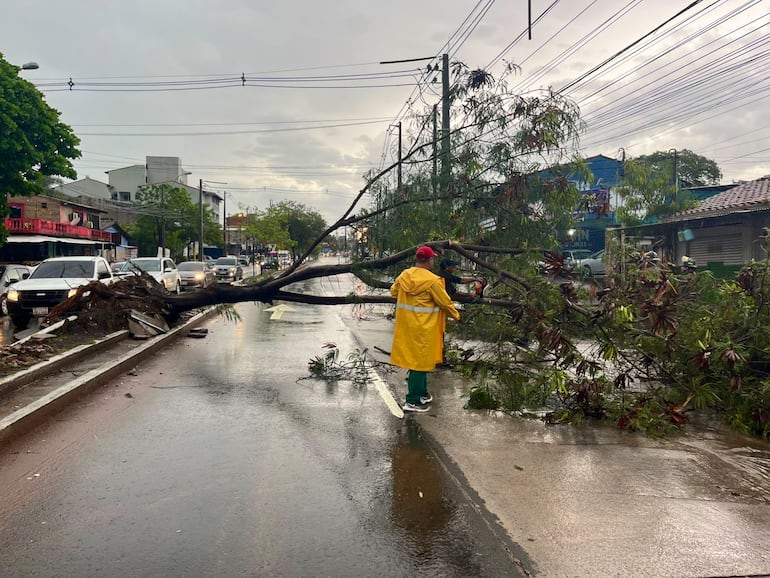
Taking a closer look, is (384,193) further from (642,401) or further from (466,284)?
(642,401)

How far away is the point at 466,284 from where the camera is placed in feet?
29.8

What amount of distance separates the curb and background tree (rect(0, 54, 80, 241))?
655 inches

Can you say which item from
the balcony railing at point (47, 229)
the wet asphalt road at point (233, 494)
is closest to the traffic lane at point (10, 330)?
the wet asphalt road at point (233, 494)

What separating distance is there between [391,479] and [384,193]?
6.35 meters

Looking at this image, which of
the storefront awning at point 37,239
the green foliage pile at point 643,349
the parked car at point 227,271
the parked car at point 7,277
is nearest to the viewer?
the green foliage pile at point 643,349

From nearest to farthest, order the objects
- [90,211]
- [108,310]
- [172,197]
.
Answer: [108,310] < [90,211] < [172,197]

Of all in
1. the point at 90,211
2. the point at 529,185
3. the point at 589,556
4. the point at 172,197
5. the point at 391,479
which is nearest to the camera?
the point at 589,556

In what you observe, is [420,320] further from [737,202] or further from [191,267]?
[191,267]

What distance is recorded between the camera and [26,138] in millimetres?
24125

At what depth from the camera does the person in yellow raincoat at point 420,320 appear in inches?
257

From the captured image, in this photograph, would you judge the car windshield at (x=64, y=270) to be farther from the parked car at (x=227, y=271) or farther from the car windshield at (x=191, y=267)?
the parked car at (x=227, y=271)

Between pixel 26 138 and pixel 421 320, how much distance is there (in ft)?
77.7

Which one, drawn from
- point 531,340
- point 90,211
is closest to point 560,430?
point 531,340

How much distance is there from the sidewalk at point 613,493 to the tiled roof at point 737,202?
464 inches
